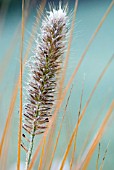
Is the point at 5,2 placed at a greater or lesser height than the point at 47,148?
greater

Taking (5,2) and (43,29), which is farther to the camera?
(5,2)

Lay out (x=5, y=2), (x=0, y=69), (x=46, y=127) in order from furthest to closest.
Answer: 1. (x=5, y=2)
2. (x=0, y=69)
3. (x=46, y=127)

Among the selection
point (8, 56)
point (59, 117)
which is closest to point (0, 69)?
point (8, 56)

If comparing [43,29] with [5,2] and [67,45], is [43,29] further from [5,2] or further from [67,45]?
[5,2]

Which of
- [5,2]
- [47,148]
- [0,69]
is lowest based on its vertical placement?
[47,148]

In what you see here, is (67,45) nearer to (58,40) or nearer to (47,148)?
(58,40)

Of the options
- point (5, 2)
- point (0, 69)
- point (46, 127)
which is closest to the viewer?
point (46, 127)

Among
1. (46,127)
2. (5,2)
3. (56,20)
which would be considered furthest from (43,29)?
(5,2)
